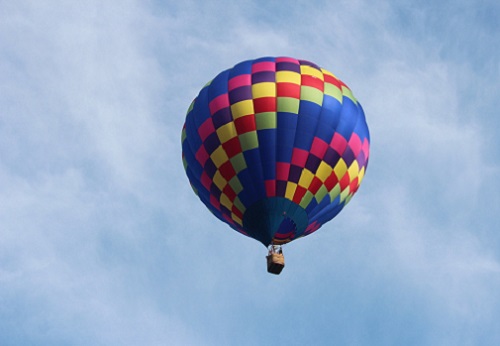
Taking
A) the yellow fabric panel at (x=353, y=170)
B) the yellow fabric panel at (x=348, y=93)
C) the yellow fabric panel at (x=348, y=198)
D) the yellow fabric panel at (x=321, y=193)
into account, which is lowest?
the yellow fabric panel at (x=321, y=193)

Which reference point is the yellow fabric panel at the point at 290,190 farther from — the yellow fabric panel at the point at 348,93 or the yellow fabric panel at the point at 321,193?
the yellow fabric panel at the point at 348,93

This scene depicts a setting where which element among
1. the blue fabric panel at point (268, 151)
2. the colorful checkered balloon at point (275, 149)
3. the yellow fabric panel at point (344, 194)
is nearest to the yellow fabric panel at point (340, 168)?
the colorful checkered balloon at point (275, 149)

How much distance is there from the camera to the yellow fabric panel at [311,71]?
30.1 meters

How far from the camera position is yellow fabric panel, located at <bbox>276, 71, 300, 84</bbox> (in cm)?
2952

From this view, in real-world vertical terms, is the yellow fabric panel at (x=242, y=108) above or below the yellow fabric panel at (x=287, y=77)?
below

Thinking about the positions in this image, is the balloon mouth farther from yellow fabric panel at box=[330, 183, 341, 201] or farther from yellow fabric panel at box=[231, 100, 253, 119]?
yellow fabric panel at box=[231, 100, 253, 119]

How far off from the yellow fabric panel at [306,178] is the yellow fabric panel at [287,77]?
122 inches

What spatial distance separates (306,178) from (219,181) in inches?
107

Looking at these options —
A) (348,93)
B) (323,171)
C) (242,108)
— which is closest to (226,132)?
(242,108)

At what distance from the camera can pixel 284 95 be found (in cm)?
2906

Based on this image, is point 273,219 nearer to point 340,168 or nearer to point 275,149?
point 275,149

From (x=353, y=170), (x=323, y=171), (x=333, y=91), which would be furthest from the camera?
(x=333, y=91)

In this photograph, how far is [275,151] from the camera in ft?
92.8

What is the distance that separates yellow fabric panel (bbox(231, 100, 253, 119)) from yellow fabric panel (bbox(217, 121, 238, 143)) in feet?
1.14
